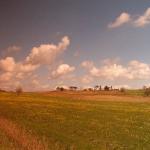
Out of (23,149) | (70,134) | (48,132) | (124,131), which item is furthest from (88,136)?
(23,149)

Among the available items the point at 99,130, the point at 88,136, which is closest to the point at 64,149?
the point at 88,136

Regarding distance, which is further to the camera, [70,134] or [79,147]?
[70,134]

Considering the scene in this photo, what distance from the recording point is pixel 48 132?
31.3 meters

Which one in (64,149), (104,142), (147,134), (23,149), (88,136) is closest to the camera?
(23,149)

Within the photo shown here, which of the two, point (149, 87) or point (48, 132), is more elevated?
point (149, 87)

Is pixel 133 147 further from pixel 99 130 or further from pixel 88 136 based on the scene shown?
pixel 99 130

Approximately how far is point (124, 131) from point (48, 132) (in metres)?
7.49

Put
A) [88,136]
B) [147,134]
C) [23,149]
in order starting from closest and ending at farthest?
[23,149] < [88,136] < [147,134]

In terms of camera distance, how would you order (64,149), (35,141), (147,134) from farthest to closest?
(147,134) < (35,141) < (64,149)

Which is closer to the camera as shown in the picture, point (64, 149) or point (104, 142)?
point (64, 149)

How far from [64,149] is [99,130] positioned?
11.1 metres

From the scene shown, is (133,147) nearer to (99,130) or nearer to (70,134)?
(70,134)

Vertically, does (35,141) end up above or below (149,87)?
below

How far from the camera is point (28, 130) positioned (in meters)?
31.9
